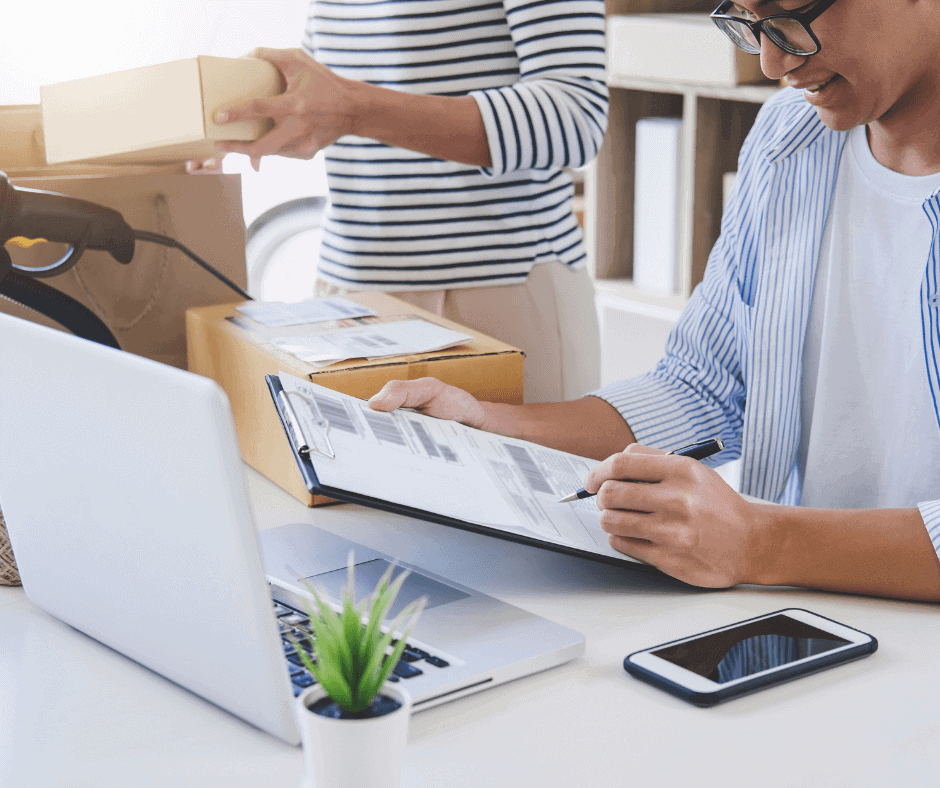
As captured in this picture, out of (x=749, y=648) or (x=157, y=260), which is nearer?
(x=749, y=648)

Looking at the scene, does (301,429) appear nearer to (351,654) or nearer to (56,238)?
(351,654)

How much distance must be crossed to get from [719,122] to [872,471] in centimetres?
125

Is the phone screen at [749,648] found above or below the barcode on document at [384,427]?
below

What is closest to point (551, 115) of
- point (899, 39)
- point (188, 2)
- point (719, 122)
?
point (899, 39)

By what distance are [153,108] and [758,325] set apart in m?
0.66

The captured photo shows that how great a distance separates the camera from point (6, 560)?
0.83 meters

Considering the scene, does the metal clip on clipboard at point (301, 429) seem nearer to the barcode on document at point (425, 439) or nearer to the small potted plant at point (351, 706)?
the barcode on document at point (425, 439)

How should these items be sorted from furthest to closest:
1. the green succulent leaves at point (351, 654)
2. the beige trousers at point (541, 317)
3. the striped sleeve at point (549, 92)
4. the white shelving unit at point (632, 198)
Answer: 1. the white shelving unit at point (632, 198)
2. the beige trousers at point (541, 317)
3. the striped sleeve at point (549, 92)
4. the green succulent leaves at point (351, 654)

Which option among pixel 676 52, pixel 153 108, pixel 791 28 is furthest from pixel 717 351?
pixel 676 52

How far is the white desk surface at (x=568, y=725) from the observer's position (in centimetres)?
59

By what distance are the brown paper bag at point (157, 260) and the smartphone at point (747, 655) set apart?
0.81 meters

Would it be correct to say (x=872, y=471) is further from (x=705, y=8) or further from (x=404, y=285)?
(x=705, y=8)

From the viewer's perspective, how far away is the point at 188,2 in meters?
2.89

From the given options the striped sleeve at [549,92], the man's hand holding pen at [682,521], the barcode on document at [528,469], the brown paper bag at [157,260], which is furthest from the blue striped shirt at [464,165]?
the man's hand holding pen at [682,521]
